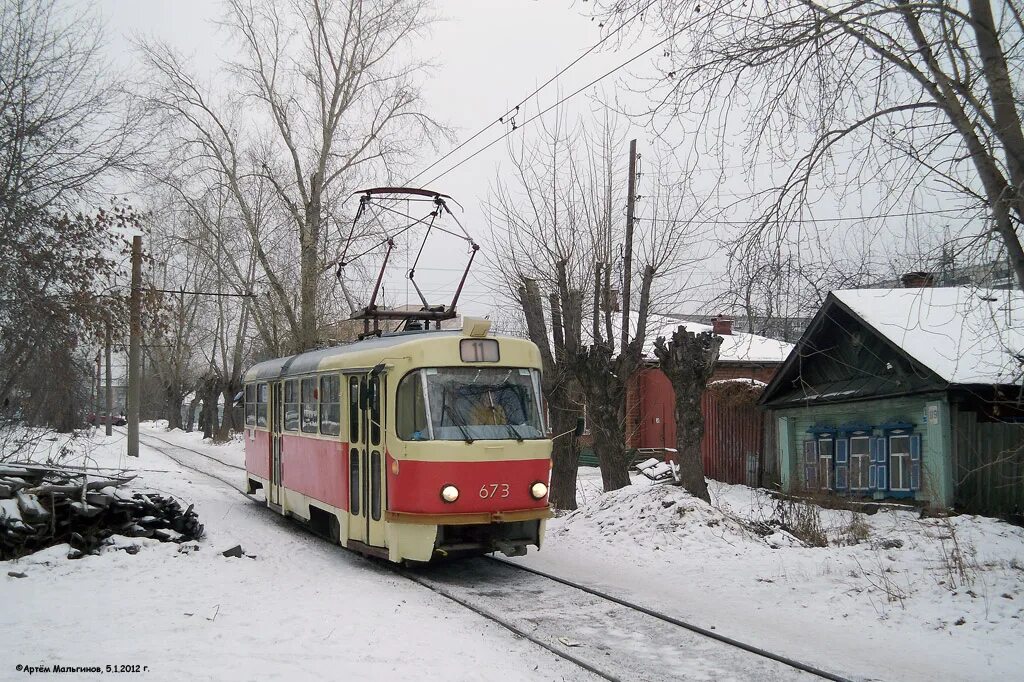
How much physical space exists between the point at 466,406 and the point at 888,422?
12.1 meters

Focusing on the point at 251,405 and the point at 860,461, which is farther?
the point at 860,461

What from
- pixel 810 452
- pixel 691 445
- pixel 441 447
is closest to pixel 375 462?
pixel 441 447

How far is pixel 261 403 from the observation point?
16797 mm

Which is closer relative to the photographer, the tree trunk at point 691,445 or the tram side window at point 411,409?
the tram side window at point 411,409

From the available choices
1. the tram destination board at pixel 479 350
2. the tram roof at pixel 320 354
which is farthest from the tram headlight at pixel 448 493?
the tram roof at pixel 320 354

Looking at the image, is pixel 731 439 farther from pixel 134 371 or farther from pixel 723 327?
pixel 134 371

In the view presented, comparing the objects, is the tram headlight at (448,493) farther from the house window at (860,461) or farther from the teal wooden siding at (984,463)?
the house window at (860,461)

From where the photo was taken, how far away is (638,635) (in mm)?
7641

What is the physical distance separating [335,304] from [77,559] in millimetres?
25111

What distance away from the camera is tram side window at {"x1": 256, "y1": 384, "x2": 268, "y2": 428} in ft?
54.0

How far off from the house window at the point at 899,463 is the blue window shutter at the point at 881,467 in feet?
0.37

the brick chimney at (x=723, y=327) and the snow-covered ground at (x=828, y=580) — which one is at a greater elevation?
the brick chimney at (x=723, y=327)

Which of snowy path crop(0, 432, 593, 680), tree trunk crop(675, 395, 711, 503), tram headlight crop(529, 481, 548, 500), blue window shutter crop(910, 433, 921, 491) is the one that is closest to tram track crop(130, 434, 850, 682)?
snowy path crop(0, 432, 593, 680)

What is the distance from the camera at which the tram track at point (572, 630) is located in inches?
259
